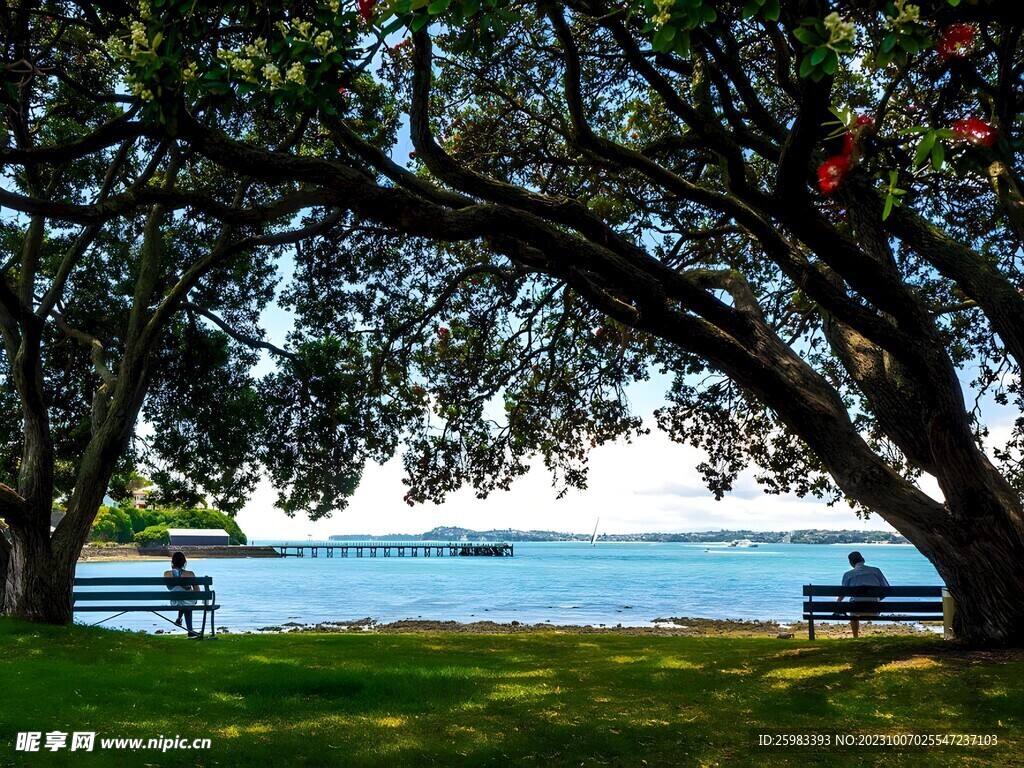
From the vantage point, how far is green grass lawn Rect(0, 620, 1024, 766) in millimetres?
5203

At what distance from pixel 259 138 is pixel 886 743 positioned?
1254 cm

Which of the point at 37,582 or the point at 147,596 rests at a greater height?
the point at 37,582

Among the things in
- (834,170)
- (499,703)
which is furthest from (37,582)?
(834,170)

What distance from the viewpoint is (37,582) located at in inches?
420

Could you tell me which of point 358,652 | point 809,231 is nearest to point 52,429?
point 358,652

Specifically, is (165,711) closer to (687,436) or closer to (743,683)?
(743,683)

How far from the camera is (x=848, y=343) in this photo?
Answer: 10.3 metres

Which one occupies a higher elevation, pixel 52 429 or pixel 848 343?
pixel 848 343

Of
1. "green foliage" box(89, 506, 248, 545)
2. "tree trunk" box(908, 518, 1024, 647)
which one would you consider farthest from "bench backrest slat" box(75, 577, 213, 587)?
"green foliage" box(89, 506, 248, 545)

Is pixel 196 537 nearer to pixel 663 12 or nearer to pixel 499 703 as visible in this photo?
pixel 499 703

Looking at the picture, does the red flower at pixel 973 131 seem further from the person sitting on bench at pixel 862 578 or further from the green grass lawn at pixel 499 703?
the person sitting on bench at pixel 862 578

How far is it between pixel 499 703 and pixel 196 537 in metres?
122

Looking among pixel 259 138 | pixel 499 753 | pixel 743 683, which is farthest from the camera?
pixel 259 138

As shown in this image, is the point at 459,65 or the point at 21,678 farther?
the point at 459,65
